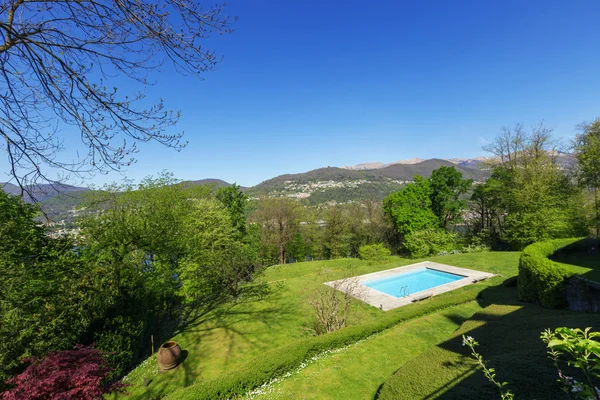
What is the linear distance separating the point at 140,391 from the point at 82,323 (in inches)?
95.6

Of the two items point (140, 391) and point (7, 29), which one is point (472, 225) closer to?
point (140, 391)

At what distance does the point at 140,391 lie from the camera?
6.81 m

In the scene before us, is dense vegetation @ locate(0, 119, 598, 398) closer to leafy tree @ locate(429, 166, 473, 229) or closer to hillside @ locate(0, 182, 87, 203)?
leafy tree @ locate(429, 166, 473, 229)

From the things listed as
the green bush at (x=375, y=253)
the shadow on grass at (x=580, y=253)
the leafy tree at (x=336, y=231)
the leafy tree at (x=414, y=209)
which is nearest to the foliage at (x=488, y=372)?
the shadow on grass at (x=580, y=253)

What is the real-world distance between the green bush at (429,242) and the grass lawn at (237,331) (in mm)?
7787

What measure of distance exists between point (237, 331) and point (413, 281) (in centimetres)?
1146

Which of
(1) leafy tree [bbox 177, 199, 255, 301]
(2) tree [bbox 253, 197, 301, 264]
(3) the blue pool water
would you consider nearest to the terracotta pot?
(1) leafy tree [bbox 177, 199, 255, 301]

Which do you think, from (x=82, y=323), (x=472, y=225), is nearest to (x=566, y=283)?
(x=82, y=323)

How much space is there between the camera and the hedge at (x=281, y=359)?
5564 mm

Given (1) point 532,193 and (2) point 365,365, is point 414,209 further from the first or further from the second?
(2) point 365,365

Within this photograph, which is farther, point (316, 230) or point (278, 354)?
point (316, 230)

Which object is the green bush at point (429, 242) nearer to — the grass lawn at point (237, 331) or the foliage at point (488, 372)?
the grass lawn at point (237, 331)

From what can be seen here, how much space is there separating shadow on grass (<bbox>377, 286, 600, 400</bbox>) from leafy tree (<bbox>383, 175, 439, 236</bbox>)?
20.1 m

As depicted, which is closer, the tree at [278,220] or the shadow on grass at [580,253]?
the shadow on grass at [580,253]
